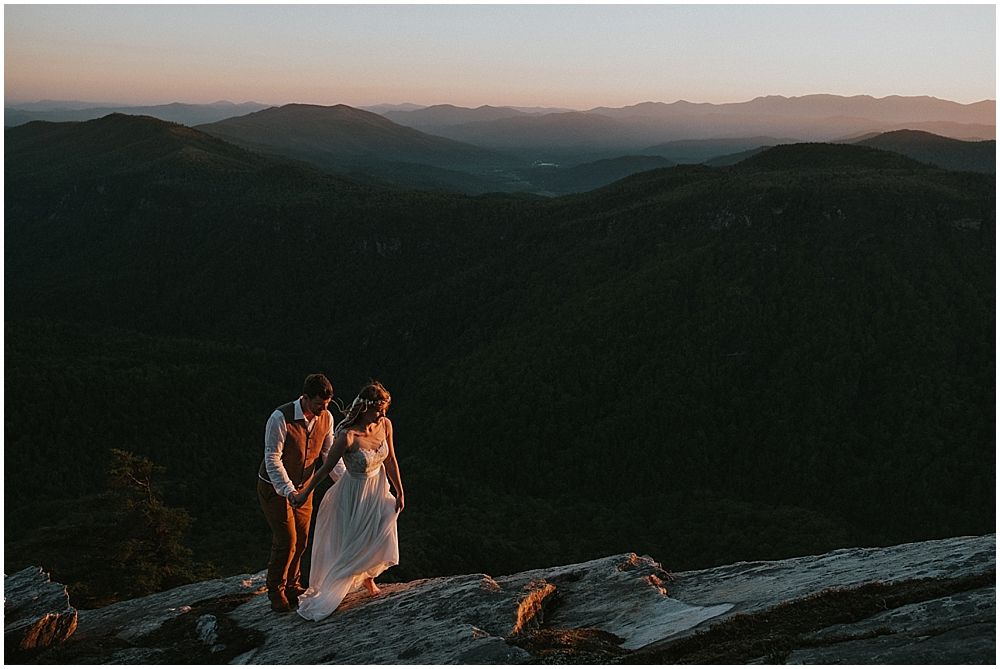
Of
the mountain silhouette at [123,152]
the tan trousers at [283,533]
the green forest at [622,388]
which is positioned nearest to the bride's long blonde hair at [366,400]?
the tan trousers at [283,533]

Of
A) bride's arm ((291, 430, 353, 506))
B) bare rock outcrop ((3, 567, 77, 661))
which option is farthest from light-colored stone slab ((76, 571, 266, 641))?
bride's arm ((291, 430, 353, 506))

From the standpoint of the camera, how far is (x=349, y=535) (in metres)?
8.05

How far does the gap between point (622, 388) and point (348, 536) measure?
43.4 meters

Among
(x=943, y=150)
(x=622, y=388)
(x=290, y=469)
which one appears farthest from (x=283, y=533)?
(x=943, y=150)

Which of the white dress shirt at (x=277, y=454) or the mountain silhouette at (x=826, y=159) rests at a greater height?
the mountain silhouette at (x=826, y=159)

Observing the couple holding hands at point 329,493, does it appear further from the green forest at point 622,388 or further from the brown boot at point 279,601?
the green forest at point 622,388

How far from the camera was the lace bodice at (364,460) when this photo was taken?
Result: 7742 millimetres

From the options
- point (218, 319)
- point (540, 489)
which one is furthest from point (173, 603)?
point (218, 319)

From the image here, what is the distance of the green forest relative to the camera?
3797 cm

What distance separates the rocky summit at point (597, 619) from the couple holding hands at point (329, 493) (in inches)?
14.0

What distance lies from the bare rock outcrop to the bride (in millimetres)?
2966

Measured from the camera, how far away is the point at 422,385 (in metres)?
59.1

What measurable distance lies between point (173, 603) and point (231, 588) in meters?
0.77

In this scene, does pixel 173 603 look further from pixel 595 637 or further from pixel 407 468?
pixel 407 468
